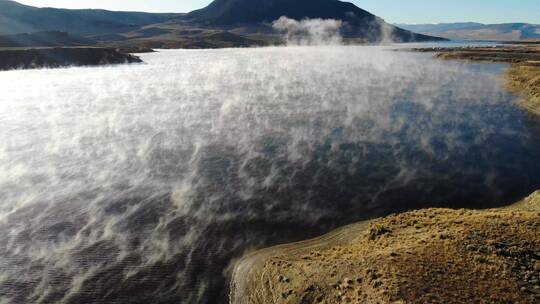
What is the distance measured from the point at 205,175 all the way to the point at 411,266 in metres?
24.4

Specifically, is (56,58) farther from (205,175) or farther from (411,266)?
(411,266)

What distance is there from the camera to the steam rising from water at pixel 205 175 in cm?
2550

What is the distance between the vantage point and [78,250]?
27.2 meters

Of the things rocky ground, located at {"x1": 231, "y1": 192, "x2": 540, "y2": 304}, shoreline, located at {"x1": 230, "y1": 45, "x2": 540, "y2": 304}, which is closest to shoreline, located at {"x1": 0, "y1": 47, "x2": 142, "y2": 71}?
shoreline, located at {"x1": 230, "y1": 45, "x2": 540, "y2": 304}

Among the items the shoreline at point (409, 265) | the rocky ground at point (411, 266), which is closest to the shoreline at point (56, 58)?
the shoreline at point (409, 265)

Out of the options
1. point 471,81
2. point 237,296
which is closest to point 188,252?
point 237,296

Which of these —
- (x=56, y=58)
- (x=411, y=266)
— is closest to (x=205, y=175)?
(x=411, y=266)

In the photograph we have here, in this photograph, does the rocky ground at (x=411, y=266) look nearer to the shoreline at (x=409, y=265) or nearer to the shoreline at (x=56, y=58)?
A: the shoreline at (x=409, y=265)

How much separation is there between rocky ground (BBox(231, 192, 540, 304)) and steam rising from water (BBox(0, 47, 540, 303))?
103 inches

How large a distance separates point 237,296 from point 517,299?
1358 centimetres

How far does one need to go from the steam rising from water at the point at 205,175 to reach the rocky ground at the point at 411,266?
8.58 feet

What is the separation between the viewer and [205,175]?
40906mm

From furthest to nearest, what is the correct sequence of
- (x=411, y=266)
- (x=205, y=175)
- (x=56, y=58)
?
1. (x=56, y=58)
2. (x=205, y=175)
3. (x=411, y=266)

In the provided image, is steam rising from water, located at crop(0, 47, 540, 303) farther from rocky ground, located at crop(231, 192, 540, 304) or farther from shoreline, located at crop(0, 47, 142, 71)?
shoreline, located at crop(0, 47, 142, 71)
